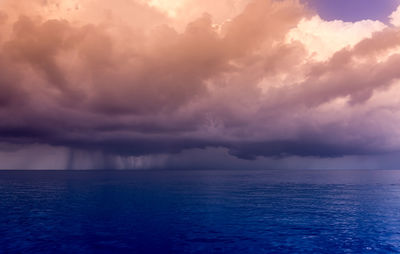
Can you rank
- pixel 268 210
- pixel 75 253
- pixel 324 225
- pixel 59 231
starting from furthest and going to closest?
pixel 268 210, pixel 324 225, pixel 59 231, pixel 75 253

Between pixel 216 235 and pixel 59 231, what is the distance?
22.1 metres

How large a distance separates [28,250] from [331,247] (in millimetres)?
34142

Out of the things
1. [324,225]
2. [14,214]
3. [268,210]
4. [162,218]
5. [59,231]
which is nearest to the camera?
[59,231]

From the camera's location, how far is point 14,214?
176 feet

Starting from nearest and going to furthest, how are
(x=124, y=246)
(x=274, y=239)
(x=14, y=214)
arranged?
1. (x=124, y=246)
2. (x=274, y=239)
3. (x=14, y=214)

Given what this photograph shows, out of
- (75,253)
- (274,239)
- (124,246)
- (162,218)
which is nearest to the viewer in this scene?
(75,253)

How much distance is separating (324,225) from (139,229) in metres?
28.4

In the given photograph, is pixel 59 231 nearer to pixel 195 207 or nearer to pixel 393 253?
pixel 195 207

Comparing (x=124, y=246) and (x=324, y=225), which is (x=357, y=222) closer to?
(x=324, y=225)

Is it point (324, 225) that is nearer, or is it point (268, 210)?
point (324, 225)

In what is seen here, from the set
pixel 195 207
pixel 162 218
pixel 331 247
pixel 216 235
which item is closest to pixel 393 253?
pixel 331 247

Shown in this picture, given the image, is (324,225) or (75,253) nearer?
(75,253)

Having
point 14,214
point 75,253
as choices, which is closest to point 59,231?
point 75,253

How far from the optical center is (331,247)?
108 ft
